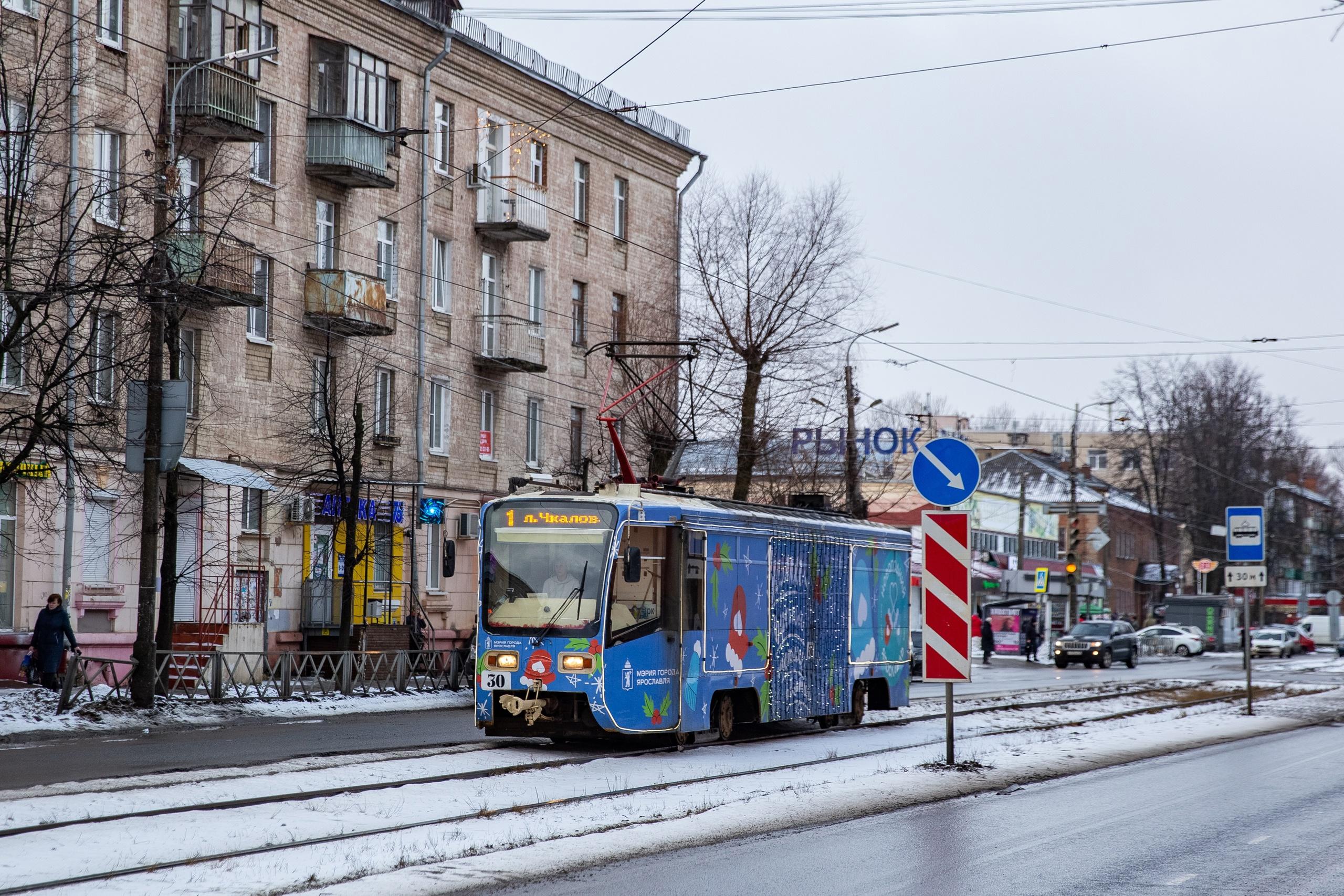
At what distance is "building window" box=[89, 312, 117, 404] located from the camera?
19.7m

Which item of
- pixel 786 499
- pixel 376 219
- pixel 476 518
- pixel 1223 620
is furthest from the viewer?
pixel 1223 620

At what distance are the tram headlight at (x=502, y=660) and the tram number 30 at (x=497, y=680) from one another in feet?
0.17

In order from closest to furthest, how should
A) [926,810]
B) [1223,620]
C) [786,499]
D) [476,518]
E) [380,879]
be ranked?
1. [380,879]
2. [926,810]
3. [476,518]
4. [786,499]
5. [1223,620]

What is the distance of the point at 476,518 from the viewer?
39406mm

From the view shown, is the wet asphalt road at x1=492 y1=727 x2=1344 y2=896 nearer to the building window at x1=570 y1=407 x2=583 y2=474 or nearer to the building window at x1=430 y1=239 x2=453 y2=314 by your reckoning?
the building window at x1=430 y1=239 x2=453 y2=314

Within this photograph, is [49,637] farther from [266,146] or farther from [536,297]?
[536,297]

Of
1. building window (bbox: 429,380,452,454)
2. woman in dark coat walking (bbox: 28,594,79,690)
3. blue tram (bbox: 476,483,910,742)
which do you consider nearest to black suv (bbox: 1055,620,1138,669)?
building window (bbox: 429,380,452,454)

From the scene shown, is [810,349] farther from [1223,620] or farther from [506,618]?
[1223,620]

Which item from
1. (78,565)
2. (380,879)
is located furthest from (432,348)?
(380,879)

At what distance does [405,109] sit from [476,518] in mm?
9953

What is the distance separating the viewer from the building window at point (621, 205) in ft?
152

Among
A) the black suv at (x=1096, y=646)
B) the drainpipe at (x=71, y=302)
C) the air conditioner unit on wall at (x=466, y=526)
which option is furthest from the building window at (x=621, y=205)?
the black suv at (x=1096, y=646)

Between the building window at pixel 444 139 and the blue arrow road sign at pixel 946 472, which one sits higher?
the building window at pixel 444 139

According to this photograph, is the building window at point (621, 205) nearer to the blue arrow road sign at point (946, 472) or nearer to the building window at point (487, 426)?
the building window at point (487, 426)
